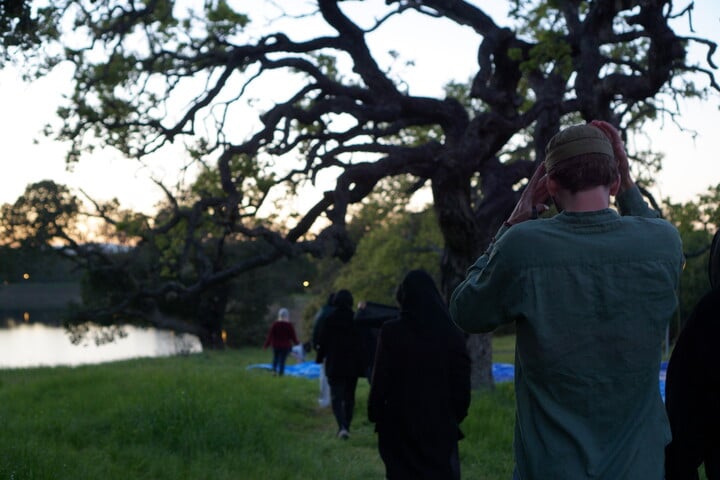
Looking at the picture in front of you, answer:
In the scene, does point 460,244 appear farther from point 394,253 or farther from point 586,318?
point 394,253

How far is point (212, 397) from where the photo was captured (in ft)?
38.0

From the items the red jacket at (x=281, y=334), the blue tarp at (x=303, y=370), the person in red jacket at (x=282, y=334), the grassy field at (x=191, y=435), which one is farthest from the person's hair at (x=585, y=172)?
the blue tarp at (x=303, y=370)

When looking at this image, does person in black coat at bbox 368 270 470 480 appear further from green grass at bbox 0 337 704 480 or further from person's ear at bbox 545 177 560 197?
person's ear at bbox 545 177 560 197

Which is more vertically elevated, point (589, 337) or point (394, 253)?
point (394, 253)

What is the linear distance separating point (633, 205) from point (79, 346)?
5025 cm

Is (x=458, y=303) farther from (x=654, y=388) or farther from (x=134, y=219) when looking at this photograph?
(x=134, y=219)

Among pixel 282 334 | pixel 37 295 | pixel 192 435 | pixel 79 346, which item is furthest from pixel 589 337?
pixel 37 295

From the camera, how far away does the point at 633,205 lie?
2670 mm

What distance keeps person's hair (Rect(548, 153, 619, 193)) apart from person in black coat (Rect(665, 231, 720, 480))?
0.53 metres

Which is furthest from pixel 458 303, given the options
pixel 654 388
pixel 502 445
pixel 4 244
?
pixel 4 244

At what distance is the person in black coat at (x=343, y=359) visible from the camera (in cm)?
1124

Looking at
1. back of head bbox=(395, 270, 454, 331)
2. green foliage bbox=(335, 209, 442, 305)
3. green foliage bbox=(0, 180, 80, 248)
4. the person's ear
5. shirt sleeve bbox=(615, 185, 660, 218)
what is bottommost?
back of head bbox=(395, 270, 454, 331)

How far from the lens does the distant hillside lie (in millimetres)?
52281

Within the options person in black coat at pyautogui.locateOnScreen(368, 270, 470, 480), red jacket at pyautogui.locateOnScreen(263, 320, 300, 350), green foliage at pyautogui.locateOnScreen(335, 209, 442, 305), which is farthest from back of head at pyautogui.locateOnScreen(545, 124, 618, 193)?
green foliage at pyautogui.locateOnScreen(335, 209, 442, 305)
